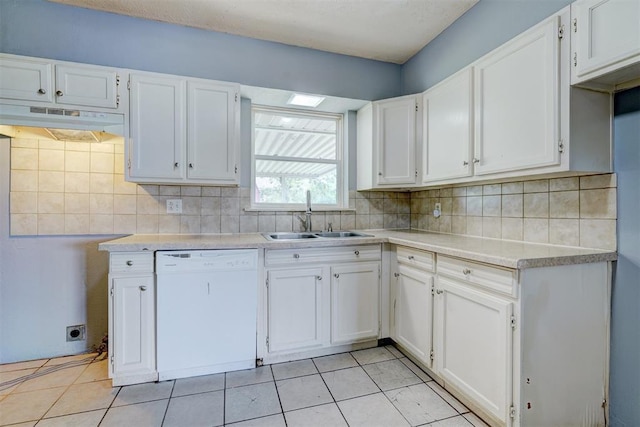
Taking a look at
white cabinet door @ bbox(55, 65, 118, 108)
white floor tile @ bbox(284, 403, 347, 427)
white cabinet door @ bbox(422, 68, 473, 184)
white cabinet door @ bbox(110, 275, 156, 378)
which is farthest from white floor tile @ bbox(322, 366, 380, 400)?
white cabinet door @ bbox(55, 65, 118, 108)

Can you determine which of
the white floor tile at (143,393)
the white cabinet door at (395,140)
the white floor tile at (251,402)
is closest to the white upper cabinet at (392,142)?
the white cabinet door at (395,140)

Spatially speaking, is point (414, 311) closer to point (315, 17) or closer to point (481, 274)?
point (481, 274)

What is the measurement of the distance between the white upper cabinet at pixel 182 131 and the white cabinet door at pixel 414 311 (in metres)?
1.49

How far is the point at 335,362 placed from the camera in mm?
2186

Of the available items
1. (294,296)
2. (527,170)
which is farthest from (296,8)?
(294,296)

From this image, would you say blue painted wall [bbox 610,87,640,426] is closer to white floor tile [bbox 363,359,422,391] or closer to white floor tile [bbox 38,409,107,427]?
white floor tile [bbox 363,359,422,391]

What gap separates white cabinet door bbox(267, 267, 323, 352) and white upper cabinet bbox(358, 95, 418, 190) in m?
1.04

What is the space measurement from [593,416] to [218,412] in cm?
193

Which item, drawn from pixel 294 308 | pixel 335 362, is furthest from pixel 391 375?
pixel 294 308

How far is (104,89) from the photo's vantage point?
198 cm

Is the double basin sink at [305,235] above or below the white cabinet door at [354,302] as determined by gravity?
above

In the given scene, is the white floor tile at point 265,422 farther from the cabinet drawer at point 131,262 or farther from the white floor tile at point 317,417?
the cabinet drawer at point 131,262

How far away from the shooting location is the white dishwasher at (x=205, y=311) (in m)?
1.90

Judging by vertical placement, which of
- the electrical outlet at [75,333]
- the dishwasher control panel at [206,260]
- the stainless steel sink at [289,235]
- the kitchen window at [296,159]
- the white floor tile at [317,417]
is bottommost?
the white floor tile at [317,417]
